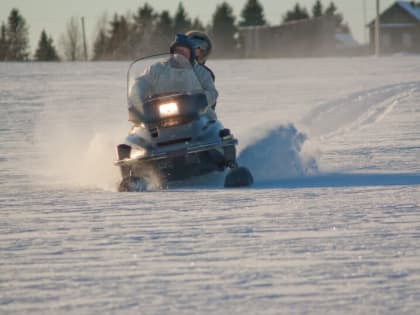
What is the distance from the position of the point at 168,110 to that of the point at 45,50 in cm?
9854

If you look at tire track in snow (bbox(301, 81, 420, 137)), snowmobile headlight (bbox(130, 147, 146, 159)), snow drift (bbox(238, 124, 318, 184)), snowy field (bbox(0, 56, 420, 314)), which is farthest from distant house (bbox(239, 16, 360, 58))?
snowmobile headlight (bbox(130, 147, 146, 159))

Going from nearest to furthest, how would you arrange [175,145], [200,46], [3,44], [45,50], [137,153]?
[175,145] → [137,153] → [200,46] → [3,44] → [45,50]

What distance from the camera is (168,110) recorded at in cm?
1090

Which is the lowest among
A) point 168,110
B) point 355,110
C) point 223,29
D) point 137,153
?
point 355,110

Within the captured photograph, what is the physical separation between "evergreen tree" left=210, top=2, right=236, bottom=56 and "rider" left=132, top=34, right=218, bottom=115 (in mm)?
96485

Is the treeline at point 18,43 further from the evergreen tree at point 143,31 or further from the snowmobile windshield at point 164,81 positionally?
the snowmobile windshield at point 164,81

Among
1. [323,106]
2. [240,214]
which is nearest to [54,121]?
[323,106]

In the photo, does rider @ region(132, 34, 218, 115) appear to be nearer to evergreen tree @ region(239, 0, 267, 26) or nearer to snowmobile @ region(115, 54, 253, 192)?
snowmobile @ region(115, 54, 253, 192)

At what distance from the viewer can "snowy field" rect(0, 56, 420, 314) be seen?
219 inches

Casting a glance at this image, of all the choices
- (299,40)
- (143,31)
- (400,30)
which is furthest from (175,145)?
(400,30)

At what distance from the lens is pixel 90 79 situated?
41312 millimetres

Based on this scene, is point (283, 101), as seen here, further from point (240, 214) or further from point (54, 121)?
point (240, 214)

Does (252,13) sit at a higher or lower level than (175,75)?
higher

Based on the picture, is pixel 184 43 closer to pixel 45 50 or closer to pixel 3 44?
pixel 3 44
